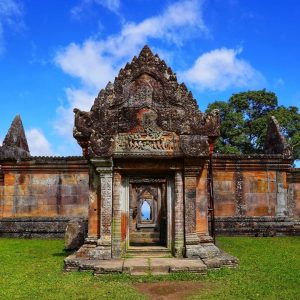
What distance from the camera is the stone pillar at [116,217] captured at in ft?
32.4

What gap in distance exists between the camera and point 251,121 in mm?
31484

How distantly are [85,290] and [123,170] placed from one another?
366 centimetres

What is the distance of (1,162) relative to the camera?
Result: 1769 cm

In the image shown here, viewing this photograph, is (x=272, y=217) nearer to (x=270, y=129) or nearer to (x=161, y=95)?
(x=270, y=129)

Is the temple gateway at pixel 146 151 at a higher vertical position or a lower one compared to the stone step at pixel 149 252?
higher

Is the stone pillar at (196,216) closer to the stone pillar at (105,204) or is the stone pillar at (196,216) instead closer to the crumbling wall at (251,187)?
the stone pillar at (105,204)

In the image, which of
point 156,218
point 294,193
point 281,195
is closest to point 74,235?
point 281,195

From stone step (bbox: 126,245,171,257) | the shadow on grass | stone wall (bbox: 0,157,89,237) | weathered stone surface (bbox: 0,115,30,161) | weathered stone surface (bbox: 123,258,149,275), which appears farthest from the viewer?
weathered stone surface (bbox: 0,115,30,161)

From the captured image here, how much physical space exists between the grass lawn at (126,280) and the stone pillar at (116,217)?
4.48ft

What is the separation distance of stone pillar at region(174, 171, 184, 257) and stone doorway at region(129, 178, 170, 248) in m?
Answer: 0.49

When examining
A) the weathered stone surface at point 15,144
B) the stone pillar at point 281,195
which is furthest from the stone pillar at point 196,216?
the weathered stone surface at point 15,144

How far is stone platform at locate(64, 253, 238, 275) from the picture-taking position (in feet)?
27.5

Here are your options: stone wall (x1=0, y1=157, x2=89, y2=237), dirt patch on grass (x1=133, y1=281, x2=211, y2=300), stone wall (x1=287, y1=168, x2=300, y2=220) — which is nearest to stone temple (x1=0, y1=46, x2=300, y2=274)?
dirt patch on grass (x1=133, y1=281, x2=211, y2=300)

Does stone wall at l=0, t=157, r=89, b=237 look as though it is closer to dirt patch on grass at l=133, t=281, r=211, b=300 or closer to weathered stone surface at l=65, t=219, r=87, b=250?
weathered stone surface at l=65, t=219, r=87, b=250
